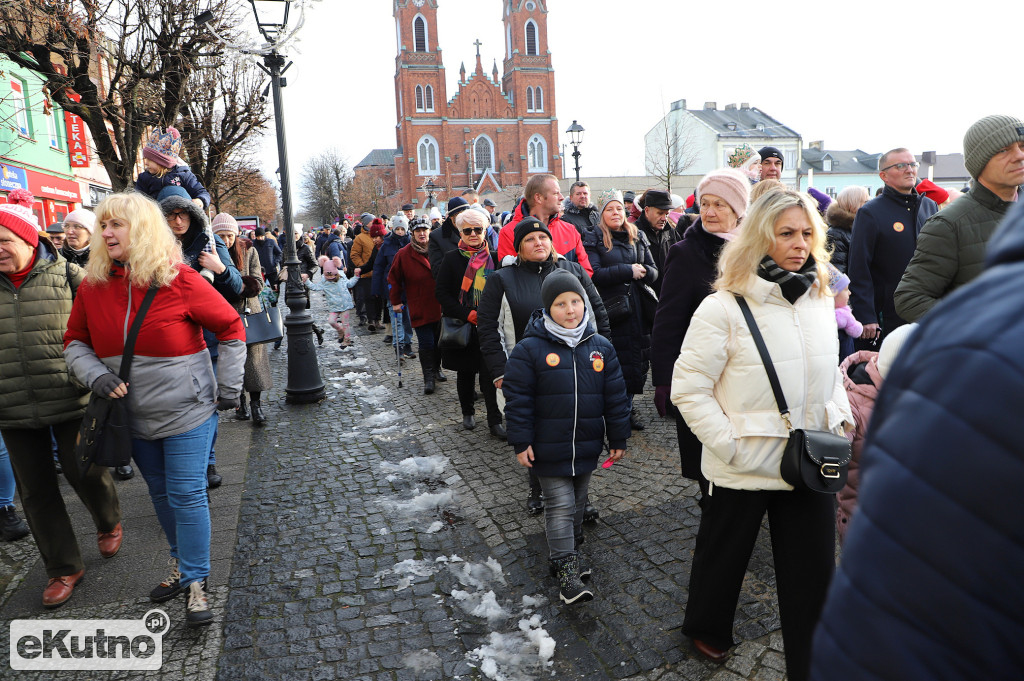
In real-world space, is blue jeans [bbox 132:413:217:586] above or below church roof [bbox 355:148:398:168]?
below

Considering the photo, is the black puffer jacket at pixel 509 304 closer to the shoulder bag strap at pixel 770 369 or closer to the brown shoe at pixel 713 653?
the shoulder bag strap at pixel 770 369

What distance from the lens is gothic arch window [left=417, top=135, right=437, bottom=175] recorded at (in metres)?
83.0

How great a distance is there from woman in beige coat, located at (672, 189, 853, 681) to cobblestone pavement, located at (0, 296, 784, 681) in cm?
56

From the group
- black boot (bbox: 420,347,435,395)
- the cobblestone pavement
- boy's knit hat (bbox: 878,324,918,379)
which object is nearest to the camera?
boy's knit hat (bbox: 878,324,918,379)

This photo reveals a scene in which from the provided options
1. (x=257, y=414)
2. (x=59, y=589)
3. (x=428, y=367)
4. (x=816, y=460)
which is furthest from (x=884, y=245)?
(x=257, y=414)

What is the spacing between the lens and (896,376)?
32.3 inches

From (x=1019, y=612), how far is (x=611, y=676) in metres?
2.59

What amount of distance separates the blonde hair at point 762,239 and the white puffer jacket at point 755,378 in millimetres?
57

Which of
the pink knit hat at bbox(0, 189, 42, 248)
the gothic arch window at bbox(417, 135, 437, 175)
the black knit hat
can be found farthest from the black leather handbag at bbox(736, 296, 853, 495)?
the gothic arch window at bbox(417, 135, 437, 175)

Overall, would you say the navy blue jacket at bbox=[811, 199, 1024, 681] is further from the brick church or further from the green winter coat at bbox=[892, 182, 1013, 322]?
the brick church

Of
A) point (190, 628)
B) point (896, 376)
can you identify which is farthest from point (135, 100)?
point (896, 376)

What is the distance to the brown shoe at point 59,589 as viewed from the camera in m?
3.93

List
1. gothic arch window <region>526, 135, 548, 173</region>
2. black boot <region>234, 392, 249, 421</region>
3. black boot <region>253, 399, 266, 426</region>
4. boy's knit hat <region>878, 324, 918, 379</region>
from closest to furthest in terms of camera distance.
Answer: boy's knit hat <region>878, 324, 918, 379</region> < black boot <region>253, 399, 266, 426</region> < black boot <region>234, 392, 249, 421</region> < gothic arch window <region>526, 135, 548, 173</region>

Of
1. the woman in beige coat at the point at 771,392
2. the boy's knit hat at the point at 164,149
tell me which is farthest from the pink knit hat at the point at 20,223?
the woman in beige coat at the point at 771,392
